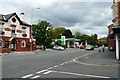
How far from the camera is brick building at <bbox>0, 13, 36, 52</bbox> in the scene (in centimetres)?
4944

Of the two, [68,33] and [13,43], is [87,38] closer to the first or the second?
[68,33]

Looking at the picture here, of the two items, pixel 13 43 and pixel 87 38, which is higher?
pixel 87 38

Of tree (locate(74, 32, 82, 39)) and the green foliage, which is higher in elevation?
tree (locate(74, 32, 82, 39))

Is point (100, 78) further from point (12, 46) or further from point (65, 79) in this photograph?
point (12, 46)

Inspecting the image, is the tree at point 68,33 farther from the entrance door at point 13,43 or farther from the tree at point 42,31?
the entrance door at point 13,43

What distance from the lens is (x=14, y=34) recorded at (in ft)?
173

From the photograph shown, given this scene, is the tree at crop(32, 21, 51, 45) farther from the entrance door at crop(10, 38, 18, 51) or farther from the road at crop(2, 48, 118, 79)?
the road at crop(2, 48, 118, 79)

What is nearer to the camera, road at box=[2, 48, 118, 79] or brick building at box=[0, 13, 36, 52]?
road at box=[2, 48, 118, 79]

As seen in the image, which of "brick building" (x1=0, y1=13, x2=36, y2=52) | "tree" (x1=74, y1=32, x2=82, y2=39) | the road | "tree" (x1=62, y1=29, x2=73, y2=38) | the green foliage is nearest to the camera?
the road

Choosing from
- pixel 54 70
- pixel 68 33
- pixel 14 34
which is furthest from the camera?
pixel 68 33

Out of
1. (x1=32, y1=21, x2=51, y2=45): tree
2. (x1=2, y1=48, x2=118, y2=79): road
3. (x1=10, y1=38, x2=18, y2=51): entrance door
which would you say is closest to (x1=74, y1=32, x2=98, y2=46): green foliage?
(x1=32, y1=21, x2=51, y2=45): tree

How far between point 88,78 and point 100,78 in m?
0.58

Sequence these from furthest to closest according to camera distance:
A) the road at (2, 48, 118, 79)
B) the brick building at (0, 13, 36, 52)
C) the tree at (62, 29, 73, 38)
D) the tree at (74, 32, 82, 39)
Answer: the tree at (74, 32, 82, 39) → the tree at (62, 29, 73, 38) → the brick building at (0, 13, 36, 52) → the road at (2, 48, 118, 79)

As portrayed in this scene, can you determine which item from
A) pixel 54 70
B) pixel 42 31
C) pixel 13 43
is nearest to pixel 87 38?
pixel 42 31
